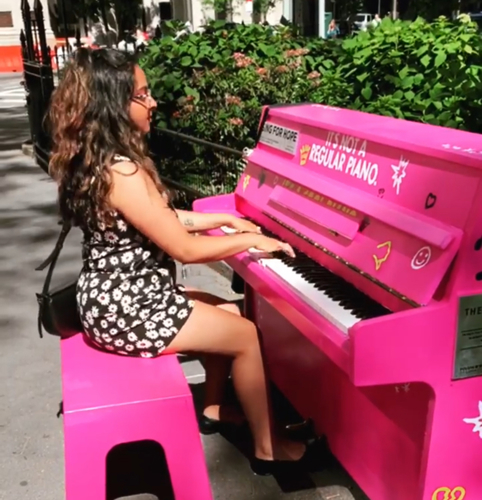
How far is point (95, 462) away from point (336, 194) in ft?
4.22

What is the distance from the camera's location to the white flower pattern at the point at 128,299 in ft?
8.25

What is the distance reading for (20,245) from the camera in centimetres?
624

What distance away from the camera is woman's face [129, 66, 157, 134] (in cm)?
244

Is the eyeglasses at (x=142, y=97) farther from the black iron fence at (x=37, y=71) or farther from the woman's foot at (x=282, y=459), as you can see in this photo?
the black iron fence at (x=37, y=71)

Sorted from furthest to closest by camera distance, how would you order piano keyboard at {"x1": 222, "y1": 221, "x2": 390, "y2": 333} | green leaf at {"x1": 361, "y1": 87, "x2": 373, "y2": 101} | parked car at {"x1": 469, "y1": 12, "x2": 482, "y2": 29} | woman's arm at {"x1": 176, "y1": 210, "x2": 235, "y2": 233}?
parked car at {"x1": 469, "y1": 12, "x2": 482, "y2": 29} < green leaf at {"x1": 361, "y1": 87, "x2": 373, "y2": 101} < woman's arm at {"x1": 176, "y1": 210, "x2": 235, "y2": 233} < piano keyboard at {"x1": 222, "y1": 221, "x2": 390, "y2": 333}

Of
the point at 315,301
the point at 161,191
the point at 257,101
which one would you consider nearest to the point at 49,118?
the point at 161,191

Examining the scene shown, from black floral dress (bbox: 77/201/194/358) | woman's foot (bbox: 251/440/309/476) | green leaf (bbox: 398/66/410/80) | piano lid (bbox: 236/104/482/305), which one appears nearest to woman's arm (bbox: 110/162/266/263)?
black floral dress (bbox: 77/201/194/358)

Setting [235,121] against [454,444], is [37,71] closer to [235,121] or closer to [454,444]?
[235,121]

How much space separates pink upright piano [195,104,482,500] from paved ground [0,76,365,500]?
1.32ft

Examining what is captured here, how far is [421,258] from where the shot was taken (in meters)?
1.92

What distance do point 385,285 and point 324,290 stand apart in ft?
1.05

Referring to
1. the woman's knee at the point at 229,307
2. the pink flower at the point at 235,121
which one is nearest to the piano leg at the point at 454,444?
the woman's knee at the point at 229,307

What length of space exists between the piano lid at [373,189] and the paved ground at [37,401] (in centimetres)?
111

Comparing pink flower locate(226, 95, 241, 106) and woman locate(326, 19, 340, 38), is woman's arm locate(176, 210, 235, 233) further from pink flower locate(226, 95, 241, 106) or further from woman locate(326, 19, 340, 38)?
woman locate(326, 19, 340, 38)
